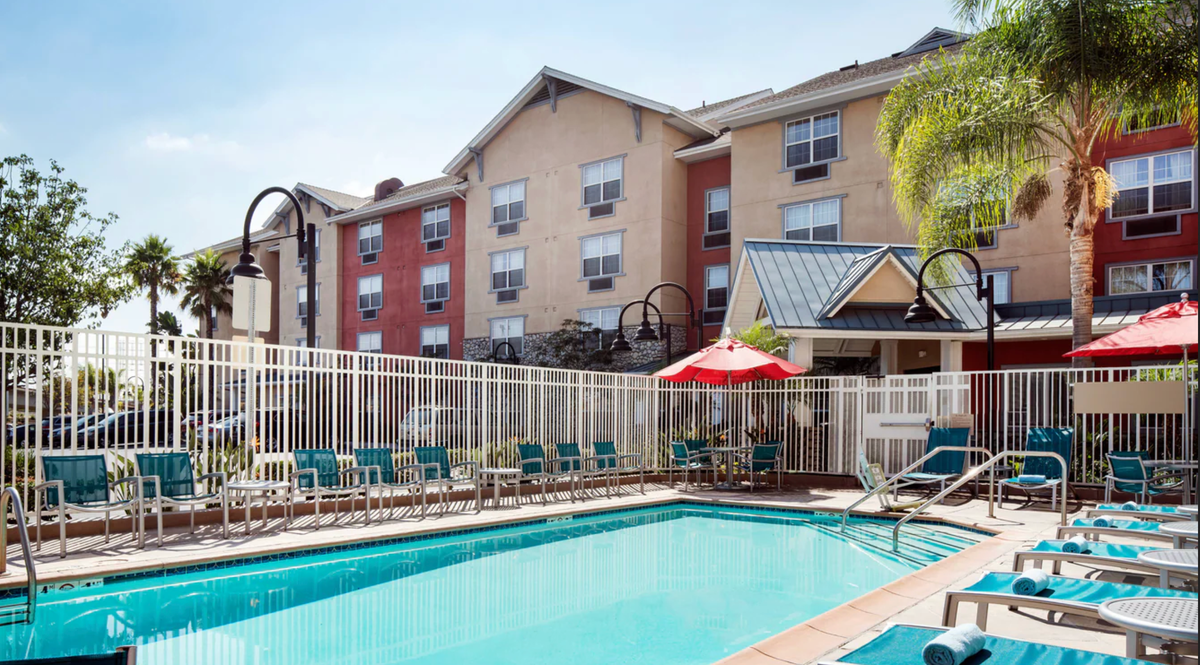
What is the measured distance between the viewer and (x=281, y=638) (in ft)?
20.4

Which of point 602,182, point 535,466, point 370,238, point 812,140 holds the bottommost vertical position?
point 535,466

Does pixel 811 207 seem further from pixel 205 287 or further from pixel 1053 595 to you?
pixel 205 287

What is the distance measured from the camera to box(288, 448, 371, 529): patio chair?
10234 millimetres

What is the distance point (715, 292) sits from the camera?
1061 inches

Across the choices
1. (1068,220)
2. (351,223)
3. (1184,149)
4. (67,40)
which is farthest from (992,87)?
(351,223)

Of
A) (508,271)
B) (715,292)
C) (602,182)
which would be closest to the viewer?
(715,292)

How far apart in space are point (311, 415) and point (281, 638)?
526cm

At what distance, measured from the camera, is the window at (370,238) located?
3572 cm

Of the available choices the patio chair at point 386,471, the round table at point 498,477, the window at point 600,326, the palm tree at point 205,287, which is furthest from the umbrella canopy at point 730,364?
the palm tree at point 205,287

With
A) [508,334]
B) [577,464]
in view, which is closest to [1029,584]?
[577,464]

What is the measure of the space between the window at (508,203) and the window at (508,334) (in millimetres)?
3671

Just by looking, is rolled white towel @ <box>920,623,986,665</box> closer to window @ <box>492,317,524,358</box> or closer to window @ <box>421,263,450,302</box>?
window @ <box>492,317,524,358</box>

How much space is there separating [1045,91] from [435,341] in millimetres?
24470

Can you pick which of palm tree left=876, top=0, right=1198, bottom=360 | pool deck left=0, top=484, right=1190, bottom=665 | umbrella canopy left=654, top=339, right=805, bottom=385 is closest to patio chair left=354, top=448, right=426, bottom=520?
pool deck left=0, top=484, right=1190, bottom=665
